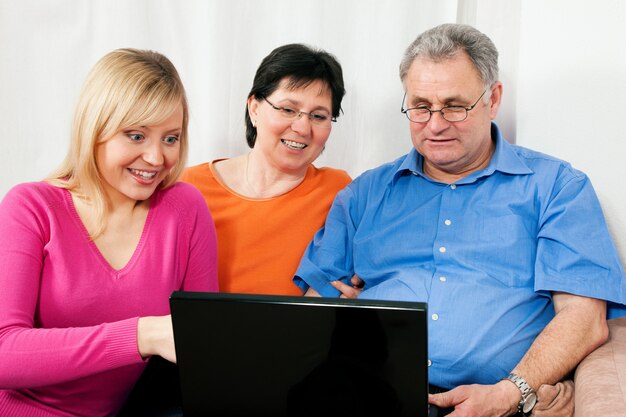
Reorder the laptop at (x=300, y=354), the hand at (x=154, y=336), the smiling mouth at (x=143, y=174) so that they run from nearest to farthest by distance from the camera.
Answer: the laptop at (x=300, y=354)
the hand at (x=154, y=336)
the smiling mouth at (x=143, y=174)

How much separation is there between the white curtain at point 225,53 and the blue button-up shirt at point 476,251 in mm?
323

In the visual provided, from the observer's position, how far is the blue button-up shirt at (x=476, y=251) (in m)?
1.61

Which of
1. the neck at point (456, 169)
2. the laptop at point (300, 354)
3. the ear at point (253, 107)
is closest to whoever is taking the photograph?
the laptop at point (300, 354)

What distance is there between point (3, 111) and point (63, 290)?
3.17 ft

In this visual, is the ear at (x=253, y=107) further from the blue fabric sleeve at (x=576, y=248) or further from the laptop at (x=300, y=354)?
the laptop at (x=300, y=354)

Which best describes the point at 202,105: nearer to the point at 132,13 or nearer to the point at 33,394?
the point at 132,13

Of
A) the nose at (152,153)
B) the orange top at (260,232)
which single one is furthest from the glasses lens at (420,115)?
the nose at (152,153)

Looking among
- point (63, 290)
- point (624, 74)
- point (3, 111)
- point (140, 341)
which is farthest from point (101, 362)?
point (624, 74)

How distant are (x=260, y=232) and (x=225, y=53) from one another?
62 cm

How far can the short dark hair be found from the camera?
1.88 metres

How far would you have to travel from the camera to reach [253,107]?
78.3 inches

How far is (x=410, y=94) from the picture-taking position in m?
1.78

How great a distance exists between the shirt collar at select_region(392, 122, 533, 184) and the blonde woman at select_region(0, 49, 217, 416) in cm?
63

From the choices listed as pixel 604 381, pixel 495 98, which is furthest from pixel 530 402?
pixel 495 98
